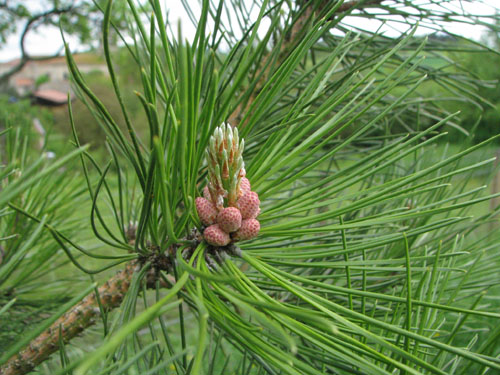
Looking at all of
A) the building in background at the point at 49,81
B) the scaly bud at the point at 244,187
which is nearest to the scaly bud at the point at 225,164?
the scaly bud at the point at 244,187

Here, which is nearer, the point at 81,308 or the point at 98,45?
the point at 81,308

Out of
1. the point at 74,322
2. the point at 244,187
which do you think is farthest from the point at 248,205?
the point at 74,322

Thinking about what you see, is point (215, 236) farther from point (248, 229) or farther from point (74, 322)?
Answer: point (74, 322)

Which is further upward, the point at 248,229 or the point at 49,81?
the point at 49,81

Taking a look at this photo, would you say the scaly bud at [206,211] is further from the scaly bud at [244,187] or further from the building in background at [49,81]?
the building in background at [49,81]

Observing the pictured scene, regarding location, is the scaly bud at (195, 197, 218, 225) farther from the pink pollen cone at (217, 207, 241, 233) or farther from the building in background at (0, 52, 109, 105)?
the building in background at (0, 52, 109, 105)

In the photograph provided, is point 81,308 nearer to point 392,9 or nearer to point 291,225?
point 291,225

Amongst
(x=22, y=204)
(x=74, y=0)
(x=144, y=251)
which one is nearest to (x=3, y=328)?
(x=22, y=204)

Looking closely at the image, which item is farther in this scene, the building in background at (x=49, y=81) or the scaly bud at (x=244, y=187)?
the building in background at (x=49, y=81)
